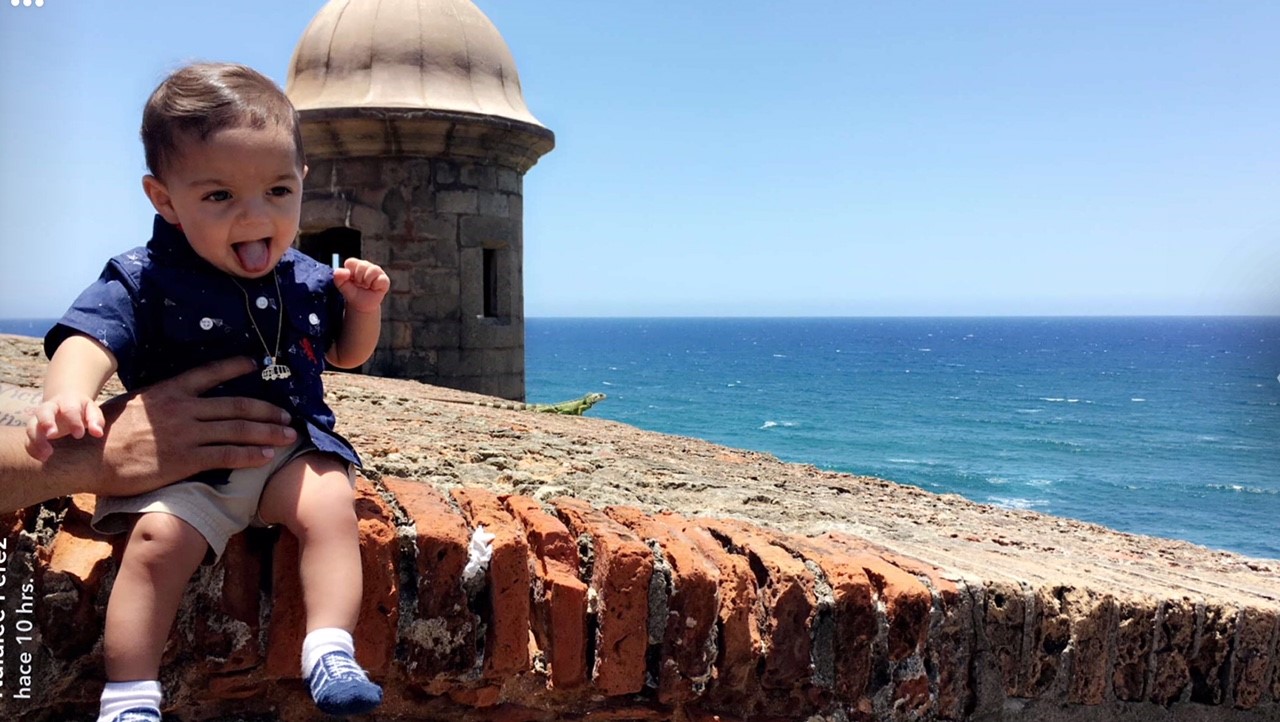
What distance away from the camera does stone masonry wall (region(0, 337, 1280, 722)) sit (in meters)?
2.10

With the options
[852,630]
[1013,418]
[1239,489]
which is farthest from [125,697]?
[1013,418]

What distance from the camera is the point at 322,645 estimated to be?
196cm

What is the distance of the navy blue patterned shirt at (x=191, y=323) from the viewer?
7.06 feet

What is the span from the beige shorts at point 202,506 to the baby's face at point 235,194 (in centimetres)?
48

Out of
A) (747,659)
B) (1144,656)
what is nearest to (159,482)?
(747,659)

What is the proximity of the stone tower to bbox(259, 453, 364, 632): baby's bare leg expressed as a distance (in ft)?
27.2

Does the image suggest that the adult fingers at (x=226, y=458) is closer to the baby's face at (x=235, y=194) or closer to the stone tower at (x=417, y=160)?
the baby's face at (x=235, y=194)

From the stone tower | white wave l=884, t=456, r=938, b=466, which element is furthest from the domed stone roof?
white wave l=884, t=456, r=938, b=466

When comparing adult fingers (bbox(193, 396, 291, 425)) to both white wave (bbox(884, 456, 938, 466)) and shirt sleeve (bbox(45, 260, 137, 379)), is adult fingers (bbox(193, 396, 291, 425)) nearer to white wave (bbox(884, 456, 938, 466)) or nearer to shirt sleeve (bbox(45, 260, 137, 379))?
shirt sleeve (bbox(45, 260, 137, 379))

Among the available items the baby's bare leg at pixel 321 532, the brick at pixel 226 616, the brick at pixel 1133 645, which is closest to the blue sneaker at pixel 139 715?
the brick at pixel 226 616

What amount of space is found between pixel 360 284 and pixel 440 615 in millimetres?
858

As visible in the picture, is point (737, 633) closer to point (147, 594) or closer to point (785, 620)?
point (785, 620)

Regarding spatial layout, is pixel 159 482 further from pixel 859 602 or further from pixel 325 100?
pixel 325 100

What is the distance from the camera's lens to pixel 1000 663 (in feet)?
8.46
